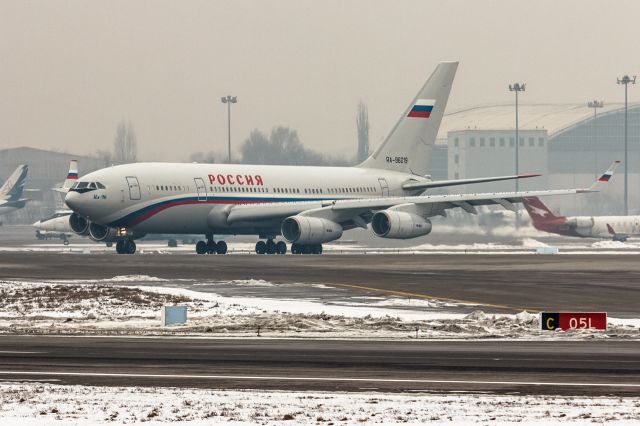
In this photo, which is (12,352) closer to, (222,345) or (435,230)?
(222,345)

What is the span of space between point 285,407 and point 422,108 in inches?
2529

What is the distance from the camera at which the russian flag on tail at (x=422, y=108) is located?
3120 inches

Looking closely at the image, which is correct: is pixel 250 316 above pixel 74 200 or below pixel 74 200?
below

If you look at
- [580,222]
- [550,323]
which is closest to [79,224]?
[550,323]

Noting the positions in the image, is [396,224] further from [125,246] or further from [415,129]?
[125,246]

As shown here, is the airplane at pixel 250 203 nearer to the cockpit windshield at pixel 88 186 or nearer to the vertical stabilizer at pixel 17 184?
the cockpit windshield at pixel 88 186

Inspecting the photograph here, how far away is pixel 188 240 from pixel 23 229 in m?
46.1

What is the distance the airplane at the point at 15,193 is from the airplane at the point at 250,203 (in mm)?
69601

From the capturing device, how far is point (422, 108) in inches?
3132

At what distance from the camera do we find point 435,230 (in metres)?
98.6

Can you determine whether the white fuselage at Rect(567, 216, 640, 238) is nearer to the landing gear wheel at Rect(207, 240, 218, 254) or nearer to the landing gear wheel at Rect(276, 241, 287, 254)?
the landing gear wheel at Rect(276, 241, 287, 254)

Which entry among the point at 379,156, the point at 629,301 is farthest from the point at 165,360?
the point at 379,156

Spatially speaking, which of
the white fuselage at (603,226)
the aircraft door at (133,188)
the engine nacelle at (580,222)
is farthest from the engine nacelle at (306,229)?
the white fuselage at (603,226)

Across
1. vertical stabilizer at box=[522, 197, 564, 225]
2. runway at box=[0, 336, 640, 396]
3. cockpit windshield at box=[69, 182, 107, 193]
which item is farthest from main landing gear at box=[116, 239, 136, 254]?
vertical stabilizer at box=[522, 197, 564, 225]
